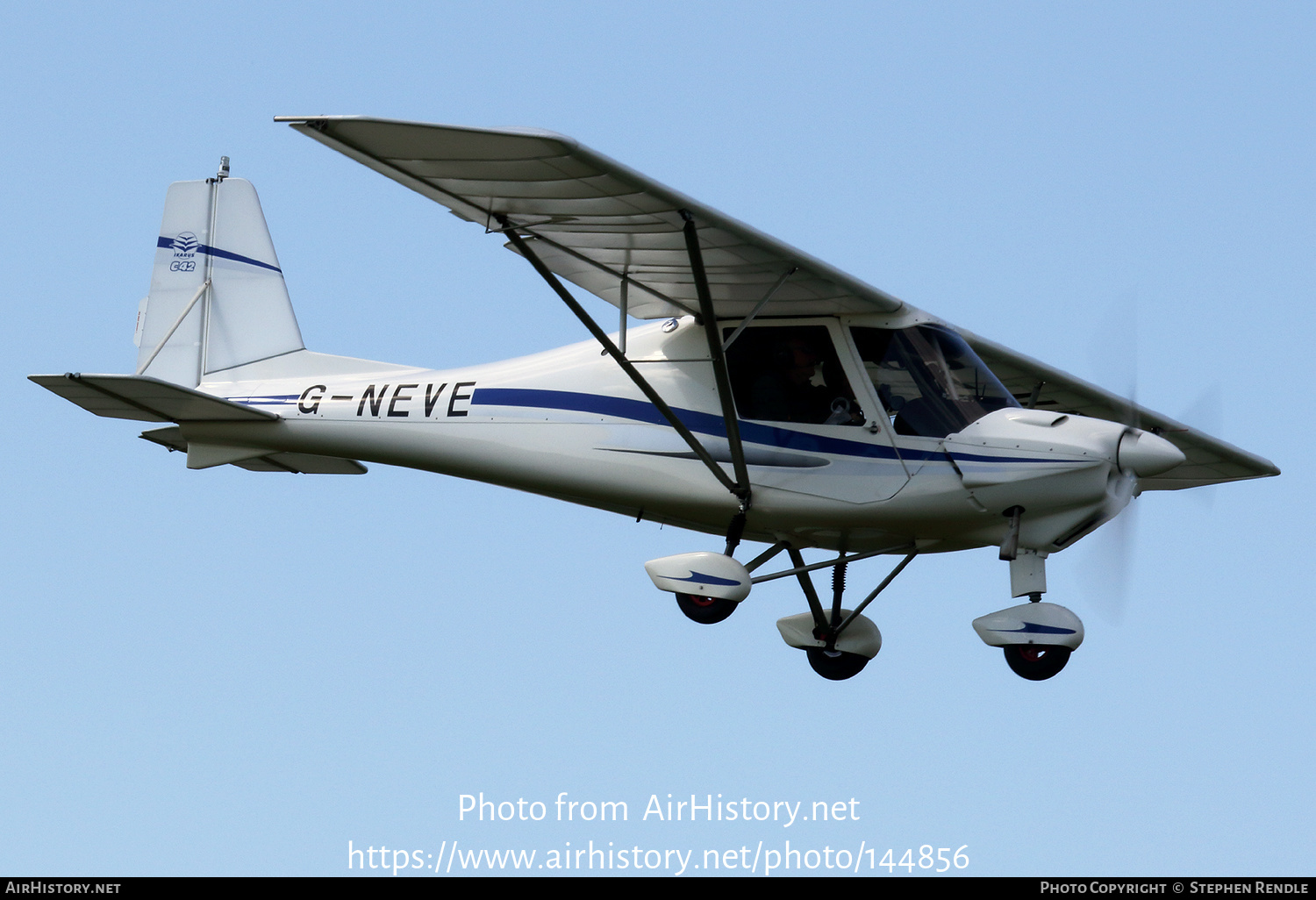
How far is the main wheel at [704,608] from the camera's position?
37.7 feet

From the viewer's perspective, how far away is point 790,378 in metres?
11.9

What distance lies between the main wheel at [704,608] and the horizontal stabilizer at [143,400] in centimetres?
388

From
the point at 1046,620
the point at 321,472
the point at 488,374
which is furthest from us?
the point at 321,472

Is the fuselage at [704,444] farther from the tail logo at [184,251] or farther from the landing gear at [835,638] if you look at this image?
the tail logo at [184,251]

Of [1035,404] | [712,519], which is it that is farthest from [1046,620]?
[1035,404]

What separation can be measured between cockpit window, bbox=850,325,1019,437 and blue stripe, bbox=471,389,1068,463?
0.24 metres

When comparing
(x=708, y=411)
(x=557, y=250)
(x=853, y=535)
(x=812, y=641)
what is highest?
(x=557, y=250)

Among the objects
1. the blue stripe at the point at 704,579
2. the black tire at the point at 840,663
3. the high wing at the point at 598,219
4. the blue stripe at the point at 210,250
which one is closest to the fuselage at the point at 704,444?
the high wing at the point at 598,219

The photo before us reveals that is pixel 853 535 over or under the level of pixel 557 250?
under

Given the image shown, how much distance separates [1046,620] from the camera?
37.1 feet

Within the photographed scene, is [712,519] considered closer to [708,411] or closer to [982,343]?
[708,411]

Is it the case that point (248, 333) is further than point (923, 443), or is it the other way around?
point (248, 333)

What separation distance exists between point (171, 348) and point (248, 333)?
668 millimetres

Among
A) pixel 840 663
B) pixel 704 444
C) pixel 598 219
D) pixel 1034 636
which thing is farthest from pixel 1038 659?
pixel 598 219
